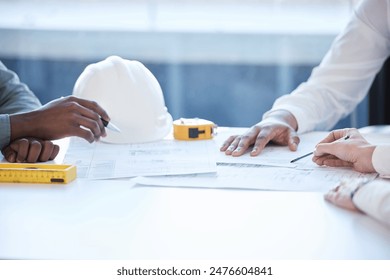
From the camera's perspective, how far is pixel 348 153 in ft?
3.45

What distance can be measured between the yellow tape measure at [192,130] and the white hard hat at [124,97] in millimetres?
44

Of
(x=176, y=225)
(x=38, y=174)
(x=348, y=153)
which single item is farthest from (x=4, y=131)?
(x=348, y=153)

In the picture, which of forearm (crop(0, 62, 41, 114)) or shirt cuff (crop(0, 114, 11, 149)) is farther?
forearm (crop(0, 62, 41, 114))

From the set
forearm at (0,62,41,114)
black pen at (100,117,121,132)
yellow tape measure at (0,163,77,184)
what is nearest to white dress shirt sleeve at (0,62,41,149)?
forearm at (0,62,41,114)

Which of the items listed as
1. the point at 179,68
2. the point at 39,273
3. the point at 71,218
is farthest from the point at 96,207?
the point at 179,68

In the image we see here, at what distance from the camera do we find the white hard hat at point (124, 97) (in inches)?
50.8

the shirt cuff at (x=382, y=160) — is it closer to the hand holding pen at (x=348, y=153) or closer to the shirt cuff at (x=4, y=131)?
the hand holding pen at (x=348, y=153)

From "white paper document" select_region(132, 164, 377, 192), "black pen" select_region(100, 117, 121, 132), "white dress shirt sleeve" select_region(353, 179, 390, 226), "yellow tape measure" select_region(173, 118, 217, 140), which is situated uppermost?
"white dress shirt sleeve" select_region(353, 179, 390, 226)

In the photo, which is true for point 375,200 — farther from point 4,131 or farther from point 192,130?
point 4,131

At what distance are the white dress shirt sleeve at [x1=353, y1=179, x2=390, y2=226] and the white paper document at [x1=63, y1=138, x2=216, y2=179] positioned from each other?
31 cm

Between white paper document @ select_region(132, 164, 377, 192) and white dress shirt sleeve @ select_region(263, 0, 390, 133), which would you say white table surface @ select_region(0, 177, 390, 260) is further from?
white dress shirt sleeve @ select_region(263, 0, 390, 133)

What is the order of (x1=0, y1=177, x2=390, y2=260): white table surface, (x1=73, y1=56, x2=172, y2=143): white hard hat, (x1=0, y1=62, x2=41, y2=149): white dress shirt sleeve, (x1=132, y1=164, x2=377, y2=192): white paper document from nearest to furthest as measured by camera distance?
(x1=0, y1=177, x2=390, y2=260): white table surface < (x1=132, y1=164, x2=377, y2=192): white paper document < (x1=73, y1=56, x2=172, y2=143): white hard hat < (x1=0, y1=62, x2=41, y2=149): white dress shirt sleeve

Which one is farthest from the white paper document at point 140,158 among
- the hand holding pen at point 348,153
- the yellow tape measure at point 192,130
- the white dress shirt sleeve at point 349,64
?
the white dress shirt sleeve at point 349,64

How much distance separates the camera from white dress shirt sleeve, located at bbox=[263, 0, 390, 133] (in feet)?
5.11
